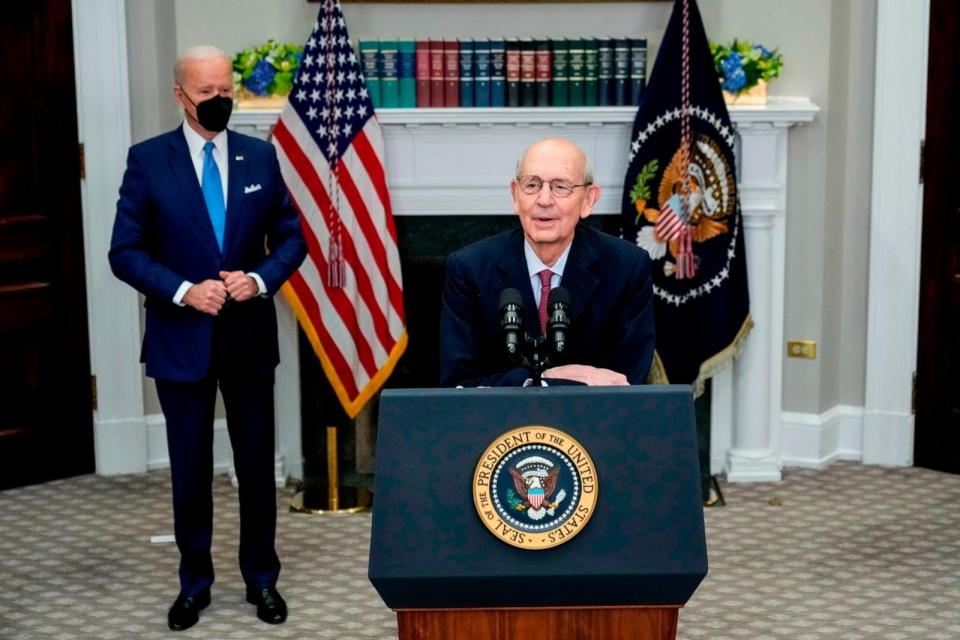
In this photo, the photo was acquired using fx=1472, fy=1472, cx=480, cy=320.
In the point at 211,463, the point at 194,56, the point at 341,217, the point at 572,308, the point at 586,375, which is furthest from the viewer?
the point at 341,217

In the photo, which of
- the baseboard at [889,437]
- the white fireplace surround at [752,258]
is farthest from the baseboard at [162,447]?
the baseboard at [889,437]

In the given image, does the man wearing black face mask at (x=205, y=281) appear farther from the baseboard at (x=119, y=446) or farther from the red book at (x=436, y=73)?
the baseboard at (x=119, y=446)

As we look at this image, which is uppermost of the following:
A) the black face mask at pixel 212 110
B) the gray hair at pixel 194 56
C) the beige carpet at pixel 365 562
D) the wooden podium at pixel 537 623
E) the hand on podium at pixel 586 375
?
the gray hair at pixel 194 56

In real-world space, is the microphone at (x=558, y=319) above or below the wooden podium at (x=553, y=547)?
above

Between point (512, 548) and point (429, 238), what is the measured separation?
368 centimetres

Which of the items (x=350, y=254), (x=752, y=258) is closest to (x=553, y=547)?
(x=350, y=254)

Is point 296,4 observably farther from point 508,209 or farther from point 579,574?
point 579,574

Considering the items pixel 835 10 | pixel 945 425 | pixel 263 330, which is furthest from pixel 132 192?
pixel 945 425

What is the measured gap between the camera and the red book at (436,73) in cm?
595

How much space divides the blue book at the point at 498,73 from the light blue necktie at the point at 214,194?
1787 mm

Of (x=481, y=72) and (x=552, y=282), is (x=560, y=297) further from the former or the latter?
(x=481, y=72)

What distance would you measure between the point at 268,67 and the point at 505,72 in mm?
955

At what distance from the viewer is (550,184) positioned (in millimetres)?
3115

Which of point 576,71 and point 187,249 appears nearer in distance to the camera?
point 187,249
